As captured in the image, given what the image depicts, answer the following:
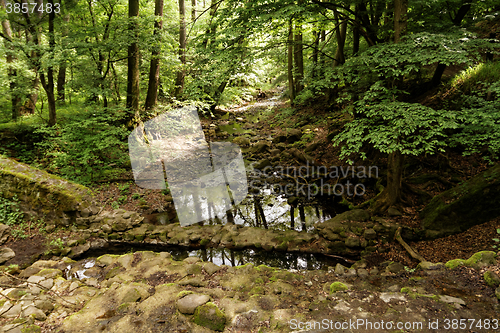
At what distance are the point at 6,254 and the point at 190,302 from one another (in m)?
4.62

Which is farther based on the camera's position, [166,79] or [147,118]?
[166,79]

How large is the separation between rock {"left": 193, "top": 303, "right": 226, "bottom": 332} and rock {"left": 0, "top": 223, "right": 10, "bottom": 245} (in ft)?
17.8

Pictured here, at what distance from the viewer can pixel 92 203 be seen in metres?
6.64

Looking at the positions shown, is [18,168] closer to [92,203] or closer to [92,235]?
[92,203]

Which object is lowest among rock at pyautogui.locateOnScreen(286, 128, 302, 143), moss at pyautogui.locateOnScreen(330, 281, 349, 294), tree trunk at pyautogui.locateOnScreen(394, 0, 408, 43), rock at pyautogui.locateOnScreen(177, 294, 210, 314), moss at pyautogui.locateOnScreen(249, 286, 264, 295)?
moss at pyautogui.locateOnScreen(249, 286, 264, 295)

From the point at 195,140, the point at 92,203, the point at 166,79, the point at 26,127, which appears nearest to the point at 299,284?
the point at 92,203

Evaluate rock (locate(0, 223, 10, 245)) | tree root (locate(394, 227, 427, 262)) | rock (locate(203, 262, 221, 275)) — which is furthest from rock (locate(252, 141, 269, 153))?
rock (locate(0, 223, 10, 245))

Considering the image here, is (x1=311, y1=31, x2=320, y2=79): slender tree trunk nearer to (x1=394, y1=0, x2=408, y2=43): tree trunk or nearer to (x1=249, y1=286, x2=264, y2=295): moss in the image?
(x1=394, y1=0, x2=408, y2=43): tree trunk

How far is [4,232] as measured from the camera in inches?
217

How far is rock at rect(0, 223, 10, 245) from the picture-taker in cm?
537

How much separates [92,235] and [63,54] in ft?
18.1

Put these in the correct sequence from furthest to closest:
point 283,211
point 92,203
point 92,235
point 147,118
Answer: point 147,118 → point 283,211 → point 92,203 → point 92,235

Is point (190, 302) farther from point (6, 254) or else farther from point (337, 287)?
point (6, 254)

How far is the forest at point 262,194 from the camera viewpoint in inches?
136
